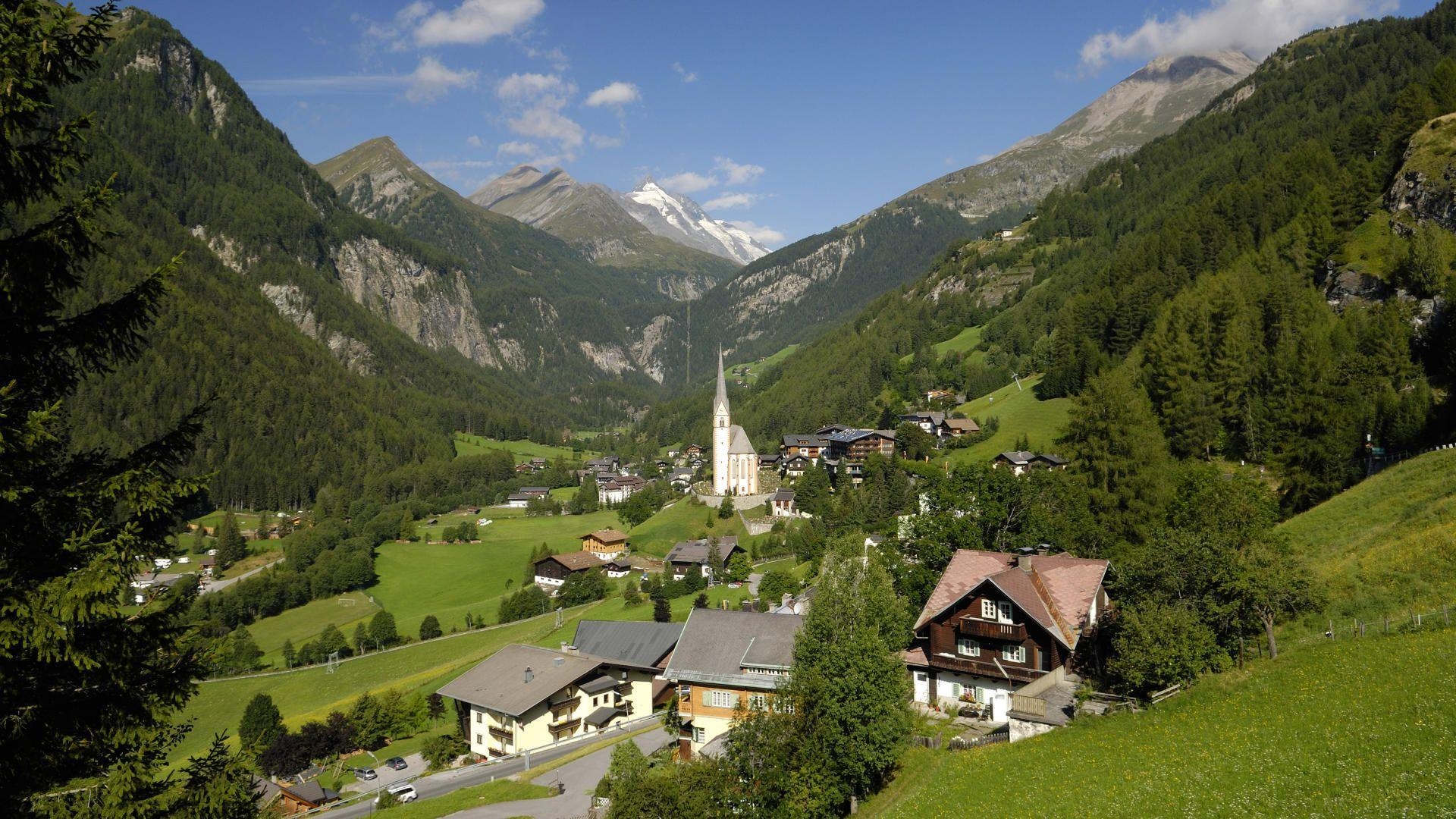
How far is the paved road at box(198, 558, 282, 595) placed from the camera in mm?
114481

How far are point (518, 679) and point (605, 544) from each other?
197 ft

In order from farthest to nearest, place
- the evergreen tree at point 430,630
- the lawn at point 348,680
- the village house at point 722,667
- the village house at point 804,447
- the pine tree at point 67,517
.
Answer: the village house at point 804,447 < the evergreen tree at point 430,630 < the lawn at point 348,680 < the village house at point 722,667 < the pine tree at point 67,517

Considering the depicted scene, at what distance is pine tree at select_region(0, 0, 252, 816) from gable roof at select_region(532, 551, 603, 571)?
92.3 m

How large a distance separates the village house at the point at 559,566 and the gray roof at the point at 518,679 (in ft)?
→ 148

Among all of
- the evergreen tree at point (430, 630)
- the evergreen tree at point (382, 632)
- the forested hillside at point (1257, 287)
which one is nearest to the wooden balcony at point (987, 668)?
the forested hillside at point (1257, 287)

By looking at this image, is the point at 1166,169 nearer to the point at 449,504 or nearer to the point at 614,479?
the point at 614,479

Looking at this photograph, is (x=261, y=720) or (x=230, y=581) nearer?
(x=261, y=720)

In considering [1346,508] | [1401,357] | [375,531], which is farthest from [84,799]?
[375,531]

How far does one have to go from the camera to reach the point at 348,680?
247 ft

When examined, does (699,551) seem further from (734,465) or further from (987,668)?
(987,668)

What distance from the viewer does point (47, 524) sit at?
919 centimetres

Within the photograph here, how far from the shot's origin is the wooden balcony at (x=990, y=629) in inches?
1426

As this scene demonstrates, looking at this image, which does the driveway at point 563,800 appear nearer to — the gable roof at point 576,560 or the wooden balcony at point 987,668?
the wooden balcony at point 987,668

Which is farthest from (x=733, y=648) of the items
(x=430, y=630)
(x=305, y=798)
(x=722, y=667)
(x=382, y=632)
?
(x=382, y=632)
